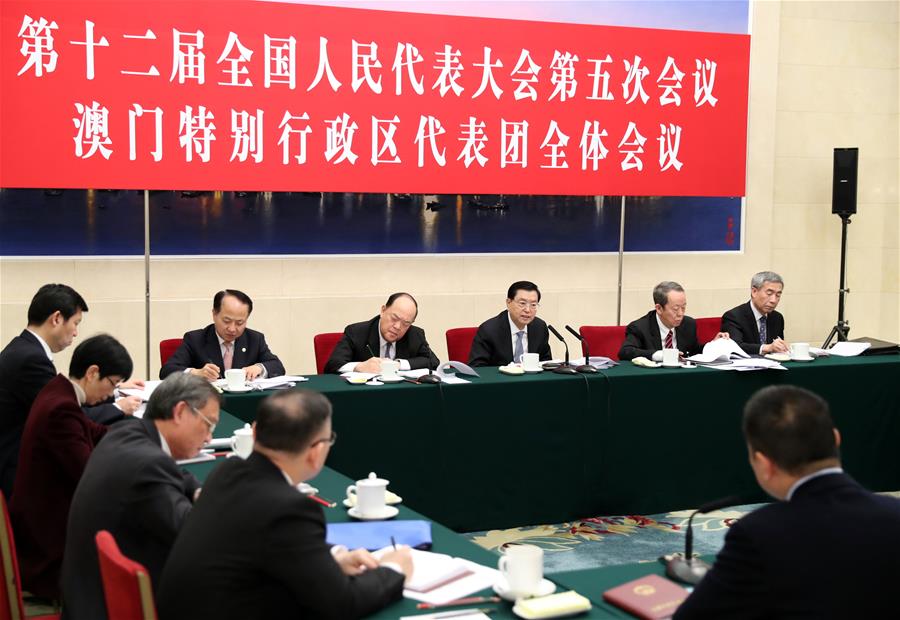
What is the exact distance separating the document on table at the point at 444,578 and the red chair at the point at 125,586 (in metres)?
0.54

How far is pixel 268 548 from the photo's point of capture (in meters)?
2.03

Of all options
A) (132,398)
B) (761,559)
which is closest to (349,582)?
(761,559)

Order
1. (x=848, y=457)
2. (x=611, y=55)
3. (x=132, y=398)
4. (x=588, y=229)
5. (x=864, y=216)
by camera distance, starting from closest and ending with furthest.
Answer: (x=132, y=398)
(x=848, y=457)
(x=611, y=55)
(x=588, y=229)
(x=864, y=216)

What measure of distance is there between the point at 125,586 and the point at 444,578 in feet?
2.17

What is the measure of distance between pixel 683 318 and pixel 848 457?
3.60ft

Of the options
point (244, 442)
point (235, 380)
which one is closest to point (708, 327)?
point (235, 380)

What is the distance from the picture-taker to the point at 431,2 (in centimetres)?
687

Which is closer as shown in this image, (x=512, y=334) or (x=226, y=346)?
(x=226, y=346)

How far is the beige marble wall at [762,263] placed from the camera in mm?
6742

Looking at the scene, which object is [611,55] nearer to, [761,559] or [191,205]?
[191,205]

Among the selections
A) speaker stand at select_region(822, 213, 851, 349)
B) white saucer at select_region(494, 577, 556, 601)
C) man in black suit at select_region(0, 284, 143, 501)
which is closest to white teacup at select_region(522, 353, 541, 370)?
man in black suit at select_region(0, 284, 143, 501)

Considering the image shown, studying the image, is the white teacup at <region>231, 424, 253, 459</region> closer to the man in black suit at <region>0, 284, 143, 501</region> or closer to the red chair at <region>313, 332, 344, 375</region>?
the man in black suit at <region>0, 284, 143, 501</region>

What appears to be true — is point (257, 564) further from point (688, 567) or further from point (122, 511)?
point (688, 567)

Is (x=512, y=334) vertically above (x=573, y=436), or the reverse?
(x=512, y=334)
